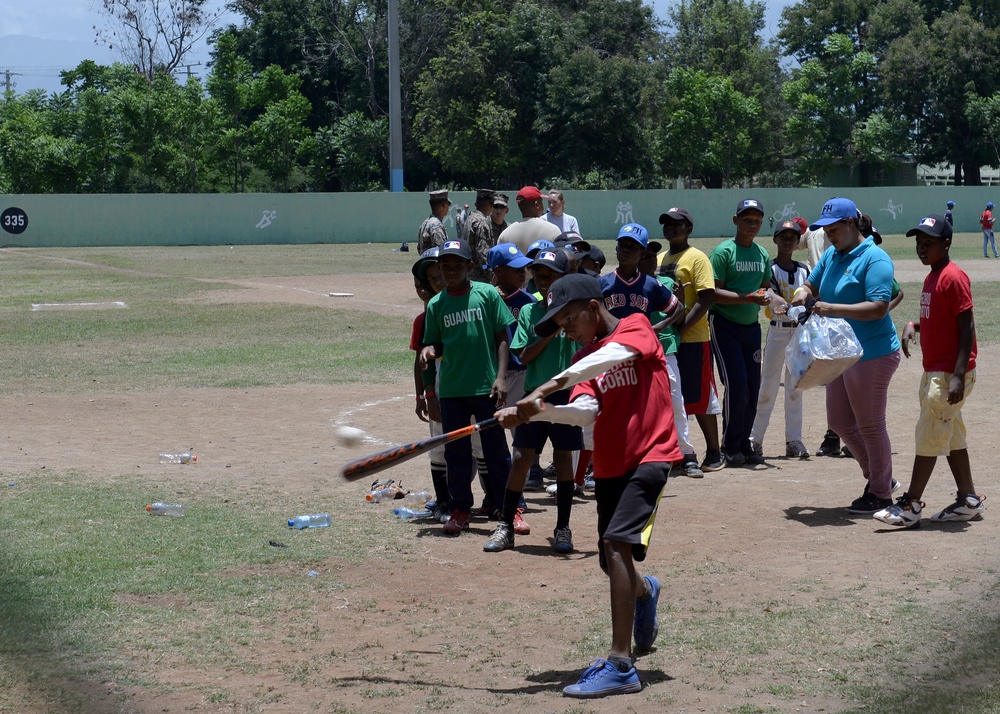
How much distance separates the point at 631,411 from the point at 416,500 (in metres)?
3.51

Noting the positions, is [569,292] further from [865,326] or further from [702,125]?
[702,125]

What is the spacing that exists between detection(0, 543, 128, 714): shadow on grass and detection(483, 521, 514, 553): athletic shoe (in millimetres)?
2410

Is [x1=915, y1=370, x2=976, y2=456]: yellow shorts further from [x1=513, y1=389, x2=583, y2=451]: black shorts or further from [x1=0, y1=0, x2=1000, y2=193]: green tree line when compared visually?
[x1=0, y1=0, x2=1000, y2=193]: green tree line

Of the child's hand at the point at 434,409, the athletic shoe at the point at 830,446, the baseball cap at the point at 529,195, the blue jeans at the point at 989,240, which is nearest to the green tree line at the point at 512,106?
the blue jeans at the point at 989,240

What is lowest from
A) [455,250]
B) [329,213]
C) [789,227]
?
[455,250]

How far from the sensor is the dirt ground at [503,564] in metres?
4.71

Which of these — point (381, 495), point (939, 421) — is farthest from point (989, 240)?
point (381, 495)

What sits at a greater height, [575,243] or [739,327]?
[575,243]

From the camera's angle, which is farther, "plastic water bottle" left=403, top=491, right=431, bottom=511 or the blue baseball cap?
"plastic water bottle" left=403, top=491, right=431, bottom=511

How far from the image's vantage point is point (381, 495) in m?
8.20

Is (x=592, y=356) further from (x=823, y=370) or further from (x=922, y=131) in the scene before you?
(x=922, y=131)

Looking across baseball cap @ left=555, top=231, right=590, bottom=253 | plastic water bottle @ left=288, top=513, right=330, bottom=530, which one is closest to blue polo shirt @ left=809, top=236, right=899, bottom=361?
baseball cap @ left=555, top=231, right=590, bottom=253

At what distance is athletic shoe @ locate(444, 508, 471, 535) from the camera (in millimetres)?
7156

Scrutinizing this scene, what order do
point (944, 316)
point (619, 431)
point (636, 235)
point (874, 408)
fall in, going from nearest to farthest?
point (619, 431), point (944, 316), point (874, 408), point (636, 235)
